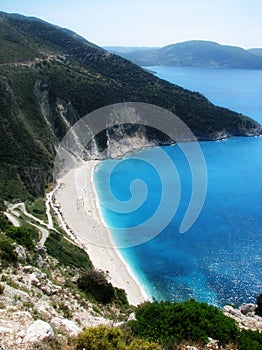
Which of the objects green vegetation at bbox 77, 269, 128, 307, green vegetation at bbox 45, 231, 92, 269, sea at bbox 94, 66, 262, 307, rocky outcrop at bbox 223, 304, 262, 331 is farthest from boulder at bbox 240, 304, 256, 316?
green vegetation at bbox 45, 231, 92, 269

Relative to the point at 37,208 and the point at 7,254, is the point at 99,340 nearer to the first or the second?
the point at 7,254

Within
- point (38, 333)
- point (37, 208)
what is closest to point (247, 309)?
point (38, 333)

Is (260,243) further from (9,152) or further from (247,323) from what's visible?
(9,152)

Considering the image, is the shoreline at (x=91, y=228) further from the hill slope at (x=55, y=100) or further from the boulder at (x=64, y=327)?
the boulder at (x=64, y=327)

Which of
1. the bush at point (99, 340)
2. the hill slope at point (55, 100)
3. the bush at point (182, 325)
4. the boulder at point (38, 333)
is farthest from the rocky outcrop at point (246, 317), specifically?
the hill slope at point (55, 100)

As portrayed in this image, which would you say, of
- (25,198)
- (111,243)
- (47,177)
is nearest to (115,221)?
(111,243)
